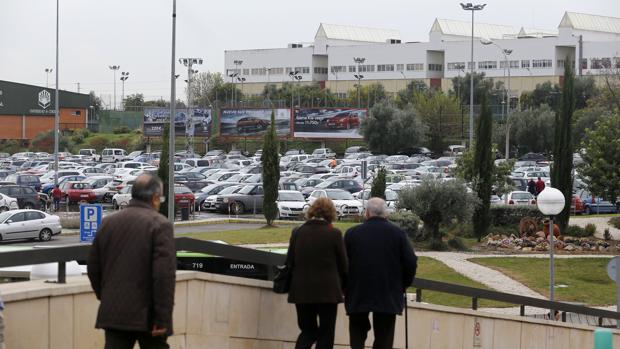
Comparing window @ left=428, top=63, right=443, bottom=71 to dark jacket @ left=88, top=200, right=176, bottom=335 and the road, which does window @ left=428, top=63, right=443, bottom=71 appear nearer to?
the road

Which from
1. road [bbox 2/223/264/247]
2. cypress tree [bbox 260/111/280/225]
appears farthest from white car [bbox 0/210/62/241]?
cypress tree [bbox 260/111/280/225]

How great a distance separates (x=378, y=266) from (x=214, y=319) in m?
1.48

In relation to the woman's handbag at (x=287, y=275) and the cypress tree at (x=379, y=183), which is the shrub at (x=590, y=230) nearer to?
the cypress tree at (x=379, y=183)

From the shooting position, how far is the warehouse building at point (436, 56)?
114 m

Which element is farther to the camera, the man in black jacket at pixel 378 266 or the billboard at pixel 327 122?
the billboard at pixel 327 122

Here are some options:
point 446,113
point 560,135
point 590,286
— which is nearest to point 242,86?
point 446,113

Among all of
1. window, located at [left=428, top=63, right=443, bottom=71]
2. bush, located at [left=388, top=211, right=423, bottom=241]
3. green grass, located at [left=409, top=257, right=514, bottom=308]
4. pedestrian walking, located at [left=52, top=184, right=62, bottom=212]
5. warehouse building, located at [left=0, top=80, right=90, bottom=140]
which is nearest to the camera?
green grass, located at [left=409, top=257, right=514, bottom=308]

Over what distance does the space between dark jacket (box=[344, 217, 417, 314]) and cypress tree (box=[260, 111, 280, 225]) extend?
31490 mm

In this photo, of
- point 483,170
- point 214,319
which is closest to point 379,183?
point 483,170

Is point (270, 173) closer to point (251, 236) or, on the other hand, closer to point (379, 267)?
point (251, 236)

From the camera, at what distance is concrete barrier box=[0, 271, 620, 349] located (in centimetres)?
744

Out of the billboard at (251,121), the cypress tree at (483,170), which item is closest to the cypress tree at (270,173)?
the cypress tree at (483,170)

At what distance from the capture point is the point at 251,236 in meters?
35.2

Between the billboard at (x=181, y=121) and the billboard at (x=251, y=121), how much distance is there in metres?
1.87
